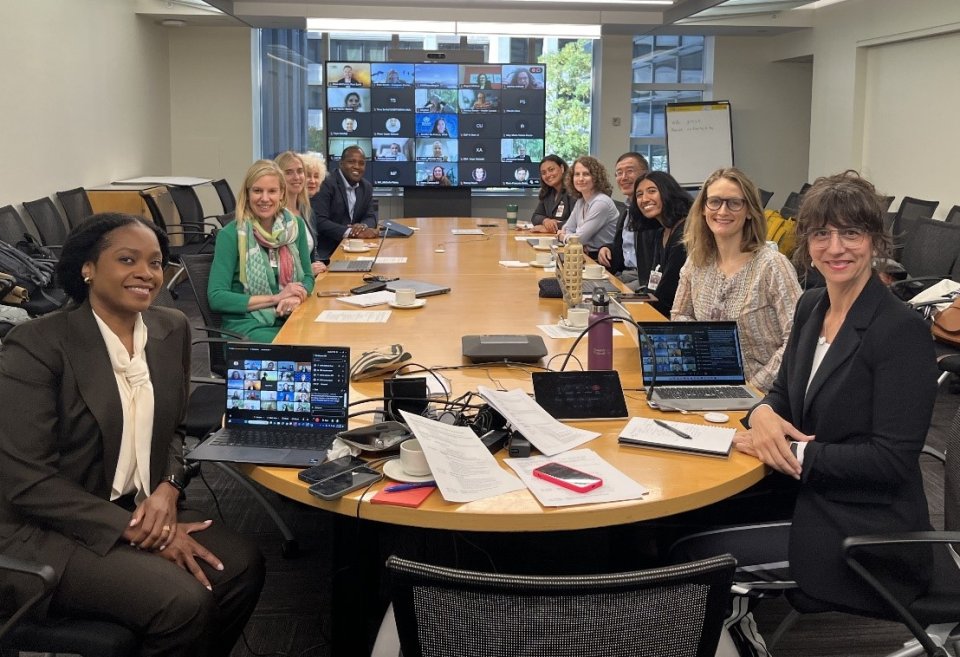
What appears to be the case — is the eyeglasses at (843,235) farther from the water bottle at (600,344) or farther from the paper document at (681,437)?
the water bottle at (600,344)

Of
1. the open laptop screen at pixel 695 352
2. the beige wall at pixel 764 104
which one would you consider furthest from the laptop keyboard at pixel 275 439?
the beige wall at pixel 764 104

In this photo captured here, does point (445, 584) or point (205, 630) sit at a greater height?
point (445, 584)

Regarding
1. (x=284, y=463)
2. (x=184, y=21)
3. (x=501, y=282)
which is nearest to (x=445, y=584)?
(x=284, y=463)

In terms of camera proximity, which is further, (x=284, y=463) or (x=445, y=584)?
(x=284, y=463)

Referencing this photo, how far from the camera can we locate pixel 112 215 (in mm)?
2271

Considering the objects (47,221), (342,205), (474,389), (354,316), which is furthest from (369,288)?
(47,221)

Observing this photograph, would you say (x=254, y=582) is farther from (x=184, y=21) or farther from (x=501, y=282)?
(x=184, y=21)

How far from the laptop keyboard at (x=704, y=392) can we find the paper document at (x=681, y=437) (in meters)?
0.22

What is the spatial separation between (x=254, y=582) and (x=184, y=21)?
922cm

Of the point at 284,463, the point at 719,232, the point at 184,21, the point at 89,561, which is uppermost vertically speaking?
the point at 184,21

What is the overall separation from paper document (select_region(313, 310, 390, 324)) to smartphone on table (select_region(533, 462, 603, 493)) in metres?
1.70

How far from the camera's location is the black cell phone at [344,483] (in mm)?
1893

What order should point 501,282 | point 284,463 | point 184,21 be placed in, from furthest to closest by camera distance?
point 184,21, point 501,282, point 284,463

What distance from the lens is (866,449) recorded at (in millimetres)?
2002
